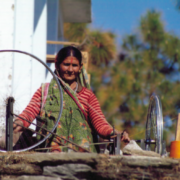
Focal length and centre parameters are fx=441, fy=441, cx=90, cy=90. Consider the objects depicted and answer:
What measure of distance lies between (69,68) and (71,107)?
40 centimetres

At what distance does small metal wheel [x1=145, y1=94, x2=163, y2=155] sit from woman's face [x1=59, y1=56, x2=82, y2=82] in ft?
2.80

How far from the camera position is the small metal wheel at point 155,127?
407cm

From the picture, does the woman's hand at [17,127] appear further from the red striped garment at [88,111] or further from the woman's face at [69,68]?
the woman's face at [69,68]

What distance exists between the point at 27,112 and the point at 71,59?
716 mm

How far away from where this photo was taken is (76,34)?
18625 mm

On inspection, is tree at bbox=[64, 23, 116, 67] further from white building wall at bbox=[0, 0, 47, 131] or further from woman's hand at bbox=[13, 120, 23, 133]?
woman's hand at bbox=[13, 120, 23, 133]

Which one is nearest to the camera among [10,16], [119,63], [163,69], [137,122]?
[10,16]

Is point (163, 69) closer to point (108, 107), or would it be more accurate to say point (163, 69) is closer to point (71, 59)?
point (108, 107)

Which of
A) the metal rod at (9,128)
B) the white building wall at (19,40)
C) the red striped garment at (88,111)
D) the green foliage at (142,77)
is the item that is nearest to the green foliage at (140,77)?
the green foliage at (142,77)

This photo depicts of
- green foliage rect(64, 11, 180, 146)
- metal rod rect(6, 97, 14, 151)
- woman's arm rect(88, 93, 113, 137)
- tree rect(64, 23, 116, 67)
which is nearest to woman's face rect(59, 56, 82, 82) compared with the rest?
woman's arm rect(88, 93, 113, 137)

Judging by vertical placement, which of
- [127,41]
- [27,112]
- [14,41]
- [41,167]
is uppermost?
[127,41]

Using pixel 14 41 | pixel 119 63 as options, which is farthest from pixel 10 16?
pixel 119 63

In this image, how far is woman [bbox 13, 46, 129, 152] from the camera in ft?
13.1

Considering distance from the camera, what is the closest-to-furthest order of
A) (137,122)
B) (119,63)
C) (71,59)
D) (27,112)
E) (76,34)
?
(27,112)
(71,59)
(137,122)
(119,63)
(76,34)
